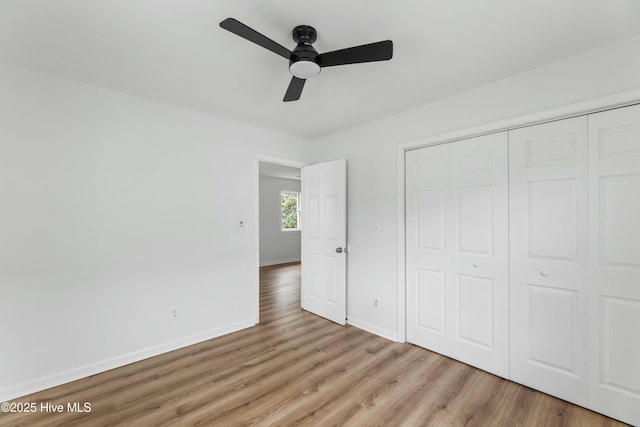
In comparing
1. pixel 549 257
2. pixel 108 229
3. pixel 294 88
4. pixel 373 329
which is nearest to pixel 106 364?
pixel 108 229

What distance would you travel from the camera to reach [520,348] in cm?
229

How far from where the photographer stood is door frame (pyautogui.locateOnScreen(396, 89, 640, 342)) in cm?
189

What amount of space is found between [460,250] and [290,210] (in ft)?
21.0

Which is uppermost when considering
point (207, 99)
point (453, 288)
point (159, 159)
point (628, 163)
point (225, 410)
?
point (207, 99)

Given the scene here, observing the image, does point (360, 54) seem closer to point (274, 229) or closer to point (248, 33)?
point (248, 33)

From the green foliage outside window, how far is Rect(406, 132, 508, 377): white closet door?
577 cm

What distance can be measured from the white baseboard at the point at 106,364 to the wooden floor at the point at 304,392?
0.06 meters

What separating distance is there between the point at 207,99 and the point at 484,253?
298 centimetres

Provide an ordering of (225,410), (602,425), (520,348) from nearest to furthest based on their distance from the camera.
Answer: (602,425) → (225,410) → (520,348)

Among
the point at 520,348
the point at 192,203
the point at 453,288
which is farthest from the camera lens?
the point at 192,203

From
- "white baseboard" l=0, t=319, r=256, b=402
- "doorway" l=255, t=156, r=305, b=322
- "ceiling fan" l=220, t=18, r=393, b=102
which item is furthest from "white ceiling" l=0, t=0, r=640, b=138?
"doorway" l=255, t=156, r=305, b=322

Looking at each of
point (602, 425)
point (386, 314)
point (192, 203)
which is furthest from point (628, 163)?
point (192, 203)

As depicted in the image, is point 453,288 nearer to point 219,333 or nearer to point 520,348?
point 520,348

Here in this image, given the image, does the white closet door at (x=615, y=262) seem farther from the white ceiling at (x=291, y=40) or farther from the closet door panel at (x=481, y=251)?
the white ceiling at (x=291, y=40)
